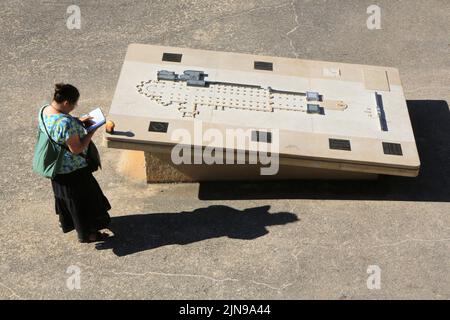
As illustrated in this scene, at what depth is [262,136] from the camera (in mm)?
6730

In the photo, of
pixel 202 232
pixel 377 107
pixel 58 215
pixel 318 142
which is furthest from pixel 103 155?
pixel 377 107

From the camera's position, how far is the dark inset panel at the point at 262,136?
6691mm

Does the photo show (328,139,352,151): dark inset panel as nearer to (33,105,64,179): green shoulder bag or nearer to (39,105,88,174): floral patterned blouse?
(39,105,88,174): floral patterned blouse

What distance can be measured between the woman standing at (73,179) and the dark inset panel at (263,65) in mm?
2276

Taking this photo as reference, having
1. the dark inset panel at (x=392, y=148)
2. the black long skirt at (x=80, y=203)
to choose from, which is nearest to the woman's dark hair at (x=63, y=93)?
the black long skirt at (x=80, y=203)

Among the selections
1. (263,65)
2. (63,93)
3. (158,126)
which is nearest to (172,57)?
(263,65)

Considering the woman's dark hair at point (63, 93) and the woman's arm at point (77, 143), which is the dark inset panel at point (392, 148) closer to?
the woman's arm at point (77, 143)

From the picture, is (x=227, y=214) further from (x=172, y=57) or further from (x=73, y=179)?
(x=172, y=57)

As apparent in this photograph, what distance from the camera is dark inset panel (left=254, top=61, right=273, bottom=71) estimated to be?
25.0 ft

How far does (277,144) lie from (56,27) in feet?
13.2

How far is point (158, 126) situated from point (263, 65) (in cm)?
156

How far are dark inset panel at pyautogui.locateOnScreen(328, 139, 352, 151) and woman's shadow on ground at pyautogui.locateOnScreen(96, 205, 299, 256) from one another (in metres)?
0.79

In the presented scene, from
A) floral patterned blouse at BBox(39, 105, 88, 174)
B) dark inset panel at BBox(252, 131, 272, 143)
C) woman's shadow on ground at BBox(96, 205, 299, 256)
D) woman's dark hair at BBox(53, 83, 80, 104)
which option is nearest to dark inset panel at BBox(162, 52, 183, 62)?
dark inset panel at BBox(252, 131, 272, 143)
